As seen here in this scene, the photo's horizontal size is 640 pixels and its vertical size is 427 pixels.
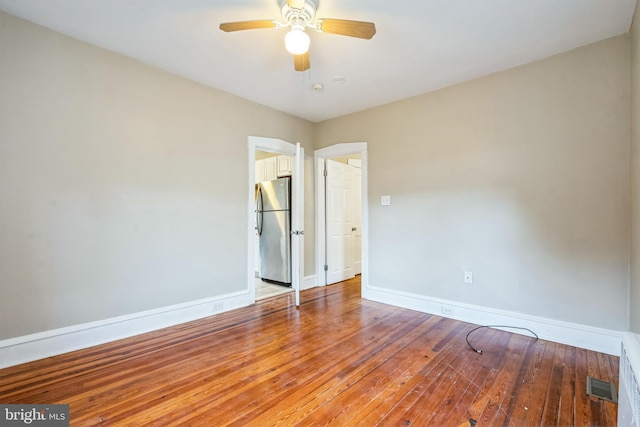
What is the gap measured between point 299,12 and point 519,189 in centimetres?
257

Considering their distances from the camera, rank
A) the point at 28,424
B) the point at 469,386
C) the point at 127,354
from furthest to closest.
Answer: the point at 127,354 < the point at 469,386 < the point at 28,424

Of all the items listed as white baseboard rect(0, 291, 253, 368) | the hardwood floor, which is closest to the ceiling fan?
the hardwood floor

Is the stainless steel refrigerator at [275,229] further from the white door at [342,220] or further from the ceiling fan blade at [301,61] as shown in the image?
the ceiling fan blade at [301,61]

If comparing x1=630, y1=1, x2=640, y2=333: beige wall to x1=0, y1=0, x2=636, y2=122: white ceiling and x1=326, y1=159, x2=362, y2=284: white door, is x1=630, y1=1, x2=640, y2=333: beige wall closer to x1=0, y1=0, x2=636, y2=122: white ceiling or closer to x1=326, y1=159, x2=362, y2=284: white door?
x1=0, y1=0, x2=636, y2=122: white ceiling

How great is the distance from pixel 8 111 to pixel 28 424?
2.16 m

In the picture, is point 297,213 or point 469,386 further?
point 297,213

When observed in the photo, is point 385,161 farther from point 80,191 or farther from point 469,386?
point 80,191

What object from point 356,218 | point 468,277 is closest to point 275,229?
point 356,218

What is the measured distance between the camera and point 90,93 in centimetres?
252

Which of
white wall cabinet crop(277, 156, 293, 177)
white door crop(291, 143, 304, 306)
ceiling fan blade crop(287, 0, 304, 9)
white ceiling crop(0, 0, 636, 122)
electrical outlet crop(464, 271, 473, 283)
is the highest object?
white ceiling crop(0, 0, 636, 122)

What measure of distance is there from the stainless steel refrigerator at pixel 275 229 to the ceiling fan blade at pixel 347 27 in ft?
9.46

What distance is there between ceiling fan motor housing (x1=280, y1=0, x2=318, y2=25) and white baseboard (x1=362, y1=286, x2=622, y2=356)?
3.04 m

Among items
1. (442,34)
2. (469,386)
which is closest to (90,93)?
(442,34)

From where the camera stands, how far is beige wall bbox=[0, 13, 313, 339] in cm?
219
